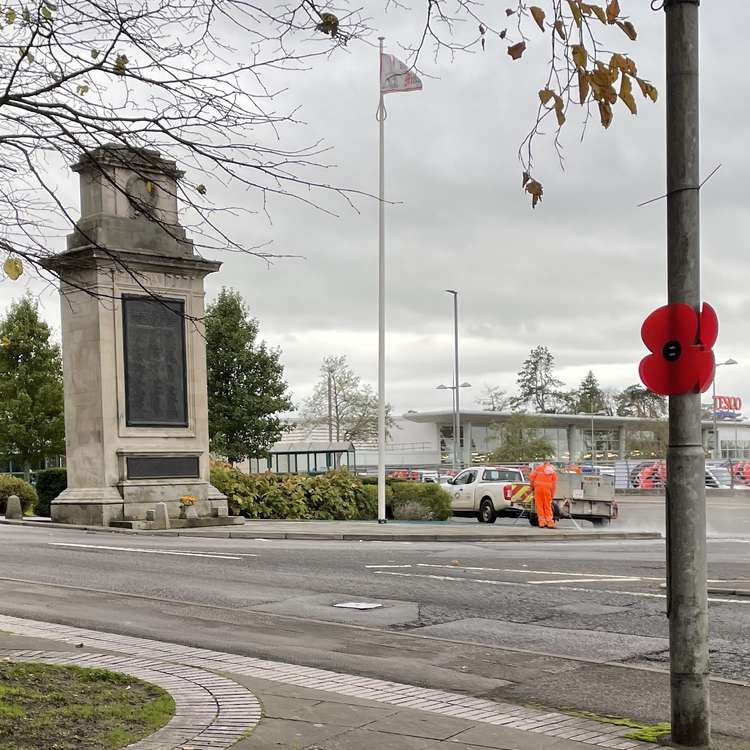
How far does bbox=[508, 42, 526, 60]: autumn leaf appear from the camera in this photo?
205 inches

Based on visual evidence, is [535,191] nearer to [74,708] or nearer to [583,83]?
[583,83]

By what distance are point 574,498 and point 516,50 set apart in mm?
25594

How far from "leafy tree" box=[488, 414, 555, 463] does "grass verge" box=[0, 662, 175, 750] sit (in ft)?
234

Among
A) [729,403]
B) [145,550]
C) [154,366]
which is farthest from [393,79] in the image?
[729,403]

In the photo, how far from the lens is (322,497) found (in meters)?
30.5

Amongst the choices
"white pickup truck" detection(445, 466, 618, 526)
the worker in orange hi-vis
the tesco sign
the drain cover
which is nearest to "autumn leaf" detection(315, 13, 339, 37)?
the drain cover

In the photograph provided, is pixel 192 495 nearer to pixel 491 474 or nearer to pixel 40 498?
pixel 40 498

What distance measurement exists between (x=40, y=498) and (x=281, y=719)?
25684mm

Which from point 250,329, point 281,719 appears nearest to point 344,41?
point 281,719

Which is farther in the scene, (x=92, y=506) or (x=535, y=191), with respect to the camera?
(x=92, y=506)

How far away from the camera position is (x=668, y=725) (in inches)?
251

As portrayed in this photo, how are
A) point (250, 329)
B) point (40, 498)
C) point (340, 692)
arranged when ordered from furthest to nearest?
1. point (250, 329)
2. point (40, 498)
3. point (340, 692)

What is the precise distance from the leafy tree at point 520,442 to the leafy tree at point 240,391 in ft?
91.4

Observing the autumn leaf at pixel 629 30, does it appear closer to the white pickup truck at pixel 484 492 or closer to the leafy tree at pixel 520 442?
the white pickup truck at pixel 484 492
